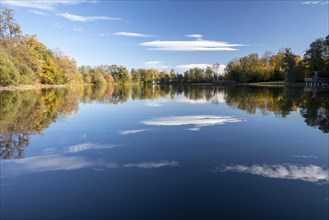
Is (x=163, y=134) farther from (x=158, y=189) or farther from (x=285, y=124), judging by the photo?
(x=285, y=124)

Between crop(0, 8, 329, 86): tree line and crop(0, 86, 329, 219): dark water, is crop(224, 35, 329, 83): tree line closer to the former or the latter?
crop(0, 8, 329, 86): tree line

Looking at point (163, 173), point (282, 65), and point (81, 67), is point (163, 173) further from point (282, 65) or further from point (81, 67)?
point (81, 67)

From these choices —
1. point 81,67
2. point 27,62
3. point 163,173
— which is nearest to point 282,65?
point 27,62

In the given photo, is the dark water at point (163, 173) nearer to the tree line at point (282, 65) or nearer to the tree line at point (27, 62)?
the tree line at point (27, 62)

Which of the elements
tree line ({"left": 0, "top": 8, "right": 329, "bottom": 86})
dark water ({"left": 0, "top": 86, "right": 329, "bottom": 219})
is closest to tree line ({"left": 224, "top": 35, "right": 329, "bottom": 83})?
tree line ({"left": 0, "top": 8, "right": 329, "bottom": 86})

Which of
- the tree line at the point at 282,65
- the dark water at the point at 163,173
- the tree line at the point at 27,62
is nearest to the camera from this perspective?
the dark water at the point at 163,173

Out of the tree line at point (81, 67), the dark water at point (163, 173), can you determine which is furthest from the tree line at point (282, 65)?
the dark water at point (163, 173)

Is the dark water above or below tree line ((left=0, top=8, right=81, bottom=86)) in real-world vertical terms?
below

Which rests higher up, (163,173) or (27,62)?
(27,62)

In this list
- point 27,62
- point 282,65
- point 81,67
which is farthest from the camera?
point 81,67

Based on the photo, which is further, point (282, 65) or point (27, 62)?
point (282, 65)

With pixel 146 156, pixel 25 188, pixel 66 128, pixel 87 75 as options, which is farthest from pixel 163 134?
pixel 87 75

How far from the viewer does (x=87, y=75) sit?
13900 cm

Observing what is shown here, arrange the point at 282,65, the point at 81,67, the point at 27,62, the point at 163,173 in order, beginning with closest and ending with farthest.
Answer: the point at 163,173 < the point at 27,62 < the point at 282,65 < the point at 81,67
